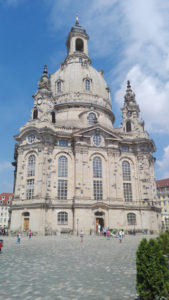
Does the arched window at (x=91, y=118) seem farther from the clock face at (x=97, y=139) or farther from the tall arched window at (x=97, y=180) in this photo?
the tall arched window at (x=97, y=180)

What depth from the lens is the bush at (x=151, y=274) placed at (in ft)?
21.1

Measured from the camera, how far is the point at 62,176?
43.4 metres

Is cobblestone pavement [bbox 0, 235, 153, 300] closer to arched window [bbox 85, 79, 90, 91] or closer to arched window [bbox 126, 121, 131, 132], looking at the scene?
arched window [bbox 126, 121, 131, 132]

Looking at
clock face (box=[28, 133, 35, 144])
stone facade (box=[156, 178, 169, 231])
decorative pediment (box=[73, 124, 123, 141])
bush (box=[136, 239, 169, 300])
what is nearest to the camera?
bush (box=[136, 239, 169, 300])

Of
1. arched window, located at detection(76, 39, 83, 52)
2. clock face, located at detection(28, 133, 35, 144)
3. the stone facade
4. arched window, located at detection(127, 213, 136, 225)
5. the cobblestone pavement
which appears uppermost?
arched window, located at detection(76, 39, 83, 52)

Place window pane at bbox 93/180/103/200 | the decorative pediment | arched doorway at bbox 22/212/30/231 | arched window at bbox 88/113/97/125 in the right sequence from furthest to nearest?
arched window at bbox 88/113/97/125 → the decorative pediment → window pane at bbox 93/180/103/200 → arched doorway at bbox 22/212/30/231

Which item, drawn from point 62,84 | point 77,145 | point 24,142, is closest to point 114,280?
point 77,145

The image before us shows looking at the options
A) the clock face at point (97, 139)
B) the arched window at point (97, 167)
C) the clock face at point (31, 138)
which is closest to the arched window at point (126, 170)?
the arched window at point (97, 167)

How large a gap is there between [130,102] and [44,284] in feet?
170

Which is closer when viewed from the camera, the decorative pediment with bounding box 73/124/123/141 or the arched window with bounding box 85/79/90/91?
the decorative pediment with bounding box 73/124/123/141

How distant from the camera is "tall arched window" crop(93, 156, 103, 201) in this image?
143ft

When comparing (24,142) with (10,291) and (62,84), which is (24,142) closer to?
(62,84)

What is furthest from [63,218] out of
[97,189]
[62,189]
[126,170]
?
[126,170]

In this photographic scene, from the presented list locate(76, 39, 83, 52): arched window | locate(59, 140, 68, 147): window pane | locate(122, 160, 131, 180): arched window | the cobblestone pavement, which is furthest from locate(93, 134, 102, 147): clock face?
locate(76, 39, 83, 52): arched window
